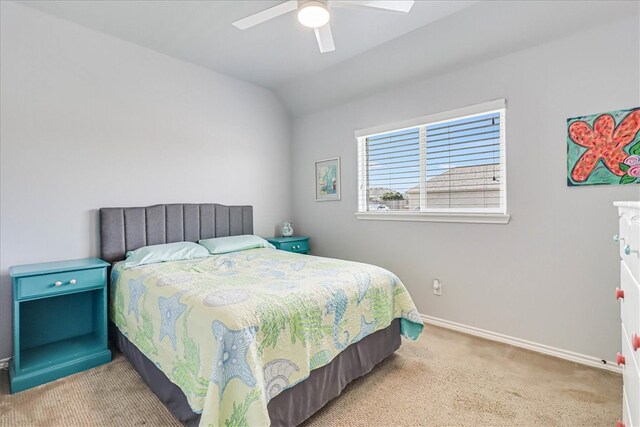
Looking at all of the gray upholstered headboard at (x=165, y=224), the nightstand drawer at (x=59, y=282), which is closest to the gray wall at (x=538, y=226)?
the gray upholstered headboard at (x=165, y=224)

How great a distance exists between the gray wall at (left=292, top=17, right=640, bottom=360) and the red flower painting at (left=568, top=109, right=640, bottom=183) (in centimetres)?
7

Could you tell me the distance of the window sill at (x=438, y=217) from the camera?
270cm

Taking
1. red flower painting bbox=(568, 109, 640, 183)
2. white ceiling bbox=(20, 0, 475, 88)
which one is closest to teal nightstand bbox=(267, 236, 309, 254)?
white ceiling bbox=(20, 0, 475, 88)

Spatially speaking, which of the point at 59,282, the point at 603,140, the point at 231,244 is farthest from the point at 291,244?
the point at 603,140

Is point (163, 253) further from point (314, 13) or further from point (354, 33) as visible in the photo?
point (354, 33)

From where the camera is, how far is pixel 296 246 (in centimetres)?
400

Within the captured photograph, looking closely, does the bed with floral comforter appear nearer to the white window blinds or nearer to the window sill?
the window sill

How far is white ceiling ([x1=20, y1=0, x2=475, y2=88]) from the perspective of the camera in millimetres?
2443

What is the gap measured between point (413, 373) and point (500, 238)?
1366 millimetres

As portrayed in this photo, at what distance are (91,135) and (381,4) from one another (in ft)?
8.57

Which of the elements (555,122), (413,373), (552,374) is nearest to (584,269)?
(552,374)

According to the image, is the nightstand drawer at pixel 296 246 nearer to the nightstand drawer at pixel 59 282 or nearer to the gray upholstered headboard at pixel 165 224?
the gray upholstered headboard at pixel 165 224

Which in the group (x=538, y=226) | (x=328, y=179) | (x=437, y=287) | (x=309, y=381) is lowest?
(x=309, y=381)

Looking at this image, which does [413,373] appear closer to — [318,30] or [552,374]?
[552,374]
